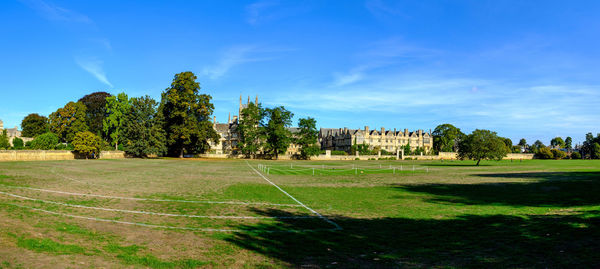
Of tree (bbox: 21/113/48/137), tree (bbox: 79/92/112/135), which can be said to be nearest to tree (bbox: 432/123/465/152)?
tree (bbox: 79/92/112/135)

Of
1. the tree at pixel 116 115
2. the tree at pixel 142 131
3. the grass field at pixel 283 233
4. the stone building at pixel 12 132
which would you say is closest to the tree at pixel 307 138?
the tree at pixel 142 131

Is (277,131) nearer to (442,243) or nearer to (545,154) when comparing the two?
(442,243)

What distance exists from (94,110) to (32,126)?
25.2 meters

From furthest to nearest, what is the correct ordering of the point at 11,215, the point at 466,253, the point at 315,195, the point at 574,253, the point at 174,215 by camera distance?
1. the point at 315,195
2. the point at 174,215
3. the point at 11,215
4. the point at 466,253
5. the point at 574,253

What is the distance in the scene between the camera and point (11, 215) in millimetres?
11305

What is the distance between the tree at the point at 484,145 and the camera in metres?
65.3

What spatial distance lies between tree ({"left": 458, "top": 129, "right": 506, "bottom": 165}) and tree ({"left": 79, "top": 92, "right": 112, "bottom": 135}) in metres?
81.0

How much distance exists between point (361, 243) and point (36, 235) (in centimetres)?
841

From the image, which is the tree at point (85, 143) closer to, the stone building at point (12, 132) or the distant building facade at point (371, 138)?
the stone building at point (12, 132)

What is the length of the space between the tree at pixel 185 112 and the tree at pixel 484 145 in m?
54.7

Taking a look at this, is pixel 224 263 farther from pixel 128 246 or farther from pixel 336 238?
pixel 336 238

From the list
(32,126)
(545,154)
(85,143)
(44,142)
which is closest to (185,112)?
(85,143)

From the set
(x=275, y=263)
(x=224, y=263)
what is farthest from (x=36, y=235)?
(x=275, y=263)

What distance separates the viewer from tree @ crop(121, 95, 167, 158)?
241 feet
